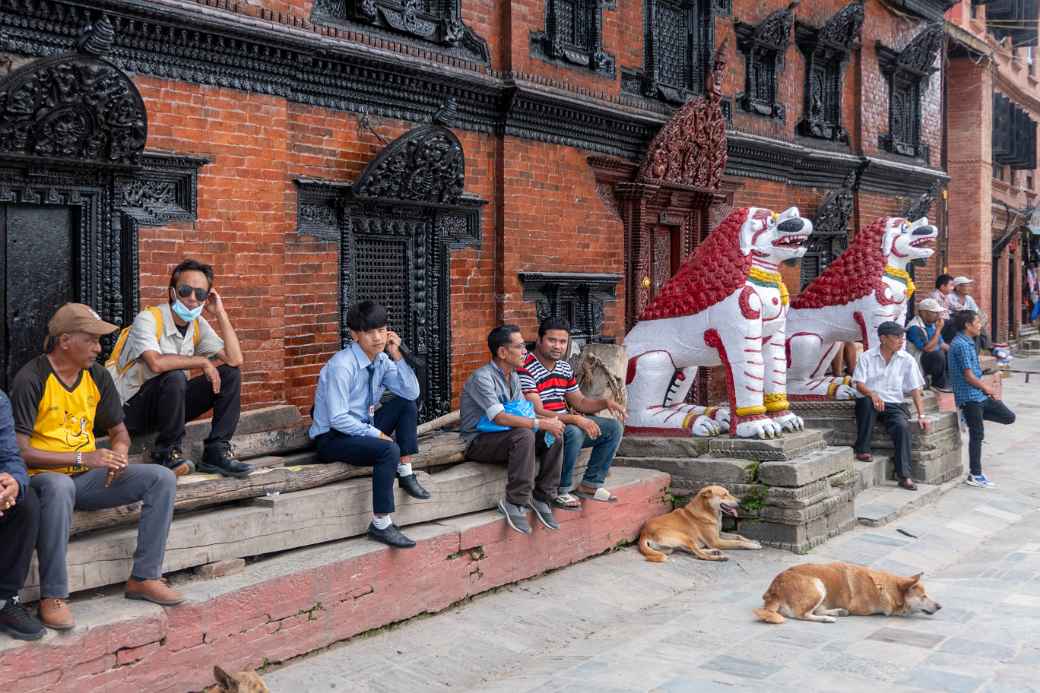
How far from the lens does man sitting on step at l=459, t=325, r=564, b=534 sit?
7.15 metres

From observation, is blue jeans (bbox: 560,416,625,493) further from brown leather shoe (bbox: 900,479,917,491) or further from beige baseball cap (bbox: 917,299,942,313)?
beige baseball cap (bbox: 917,299,942,313)

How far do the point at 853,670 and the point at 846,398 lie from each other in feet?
19.2

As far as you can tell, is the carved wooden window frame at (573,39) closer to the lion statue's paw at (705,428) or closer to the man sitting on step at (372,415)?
the lion statue's paw at (705,428)

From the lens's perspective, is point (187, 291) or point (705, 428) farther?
point (705, 428)

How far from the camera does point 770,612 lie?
22.1ft

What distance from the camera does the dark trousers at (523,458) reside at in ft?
23.4

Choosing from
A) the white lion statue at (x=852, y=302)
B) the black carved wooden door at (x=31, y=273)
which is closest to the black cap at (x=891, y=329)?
the white lion statue at (x=852, y=302)

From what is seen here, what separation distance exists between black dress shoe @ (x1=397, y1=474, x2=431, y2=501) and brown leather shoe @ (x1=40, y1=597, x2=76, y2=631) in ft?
7.78

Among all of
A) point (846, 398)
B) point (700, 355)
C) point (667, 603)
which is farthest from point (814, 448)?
point (667, 603)

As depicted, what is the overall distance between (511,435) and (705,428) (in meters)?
2.67

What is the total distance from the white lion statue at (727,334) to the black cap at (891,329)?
1.72 m

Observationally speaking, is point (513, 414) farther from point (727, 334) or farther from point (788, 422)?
point (788, 422)

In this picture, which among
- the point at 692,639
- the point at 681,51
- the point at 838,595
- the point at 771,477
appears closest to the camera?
the point at 692,639

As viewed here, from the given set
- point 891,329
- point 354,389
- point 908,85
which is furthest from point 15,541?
point 908,85
